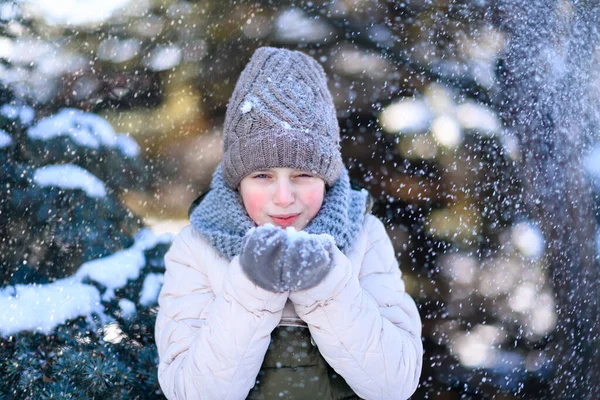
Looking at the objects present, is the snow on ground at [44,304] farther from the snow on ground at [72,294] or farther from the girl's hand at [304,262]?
the girl's hand at [304,262]

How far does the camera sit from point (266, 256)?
52.4 inches

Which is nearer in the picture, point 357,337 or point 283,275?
point 283,275

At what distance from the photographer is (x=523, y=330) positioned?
2.53 m

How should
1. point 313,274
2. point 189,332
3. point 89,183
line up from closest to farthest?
point 313,274
point 189,332
point 89,183

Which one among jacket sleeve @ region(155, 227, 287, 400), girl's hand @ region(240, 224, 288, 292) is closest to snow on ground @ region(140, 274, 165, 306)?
jacket sleeve @ region(155, 227, 287, 400)

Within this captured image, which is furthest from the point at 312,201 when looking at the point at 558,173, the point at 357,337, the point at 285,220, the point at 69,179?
the point at 558,173

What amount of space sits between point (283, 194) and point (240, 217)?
5.4 inches

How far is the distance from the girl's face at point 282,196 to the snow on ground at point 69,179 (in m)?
0.95

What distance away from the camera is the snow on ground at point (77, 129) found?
246 centimetres

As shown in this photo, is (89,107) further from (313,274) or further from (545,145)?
(545,145)

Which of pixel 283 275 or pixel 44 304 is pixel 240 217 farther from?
pixel 44 304

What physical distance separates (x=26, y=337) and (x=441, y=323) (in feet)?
4.89

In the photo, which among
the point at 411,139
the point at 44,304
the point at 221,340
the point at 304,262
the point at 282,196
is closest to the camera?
the point at 304,262

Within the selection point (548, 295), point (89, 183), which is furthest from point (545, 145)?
point (89, 183)
